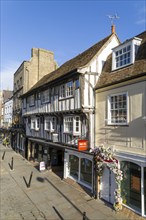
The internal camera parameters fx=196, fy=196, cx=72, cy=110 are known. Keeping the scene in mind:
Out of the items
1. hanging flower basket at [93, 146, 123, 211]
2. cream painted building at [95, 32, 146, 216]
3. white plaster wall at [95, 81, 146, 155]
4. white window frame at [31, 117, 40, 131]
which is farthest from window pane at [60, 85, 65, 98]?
white window frame at [31, 117, 40, 131]

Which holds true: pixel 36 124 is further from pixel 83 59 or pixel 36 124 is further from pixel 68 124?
pixel 83 59

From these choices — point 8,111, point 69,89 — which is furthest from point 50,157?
point 8,111

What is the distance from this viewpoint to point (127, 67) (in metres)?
10.6

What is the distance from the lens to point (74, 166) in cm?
1477

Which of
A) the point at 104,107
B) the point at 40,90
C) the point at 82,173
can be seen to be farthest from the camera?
the point at 40,90

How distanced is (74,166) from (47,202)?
3970mm

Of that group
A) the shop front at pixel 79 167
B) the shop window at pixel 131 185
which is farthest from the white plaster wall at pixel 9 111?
the shop window at pixel 131 185

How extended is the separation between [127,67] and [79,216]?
26.4 ft

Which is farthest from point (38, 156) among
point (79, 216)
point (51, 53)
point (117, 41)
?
point (51, 53)

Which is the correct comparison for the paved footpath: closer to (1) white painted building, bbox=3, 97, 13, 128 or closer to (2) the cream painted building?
(2) the cream painted building

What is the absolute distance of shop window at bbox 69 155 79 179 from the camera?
47.5 ft

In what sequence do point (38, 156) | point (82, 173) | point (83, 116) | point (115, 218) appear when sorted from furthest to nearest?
point (38, 156)
point (82, 173)
point (83, 116)
point (115, 218)

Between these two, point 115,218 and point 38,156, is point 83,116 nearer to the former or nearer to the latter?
point 115,218

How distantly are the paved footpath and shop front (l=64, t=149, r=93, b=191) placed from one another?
2.60 feet
